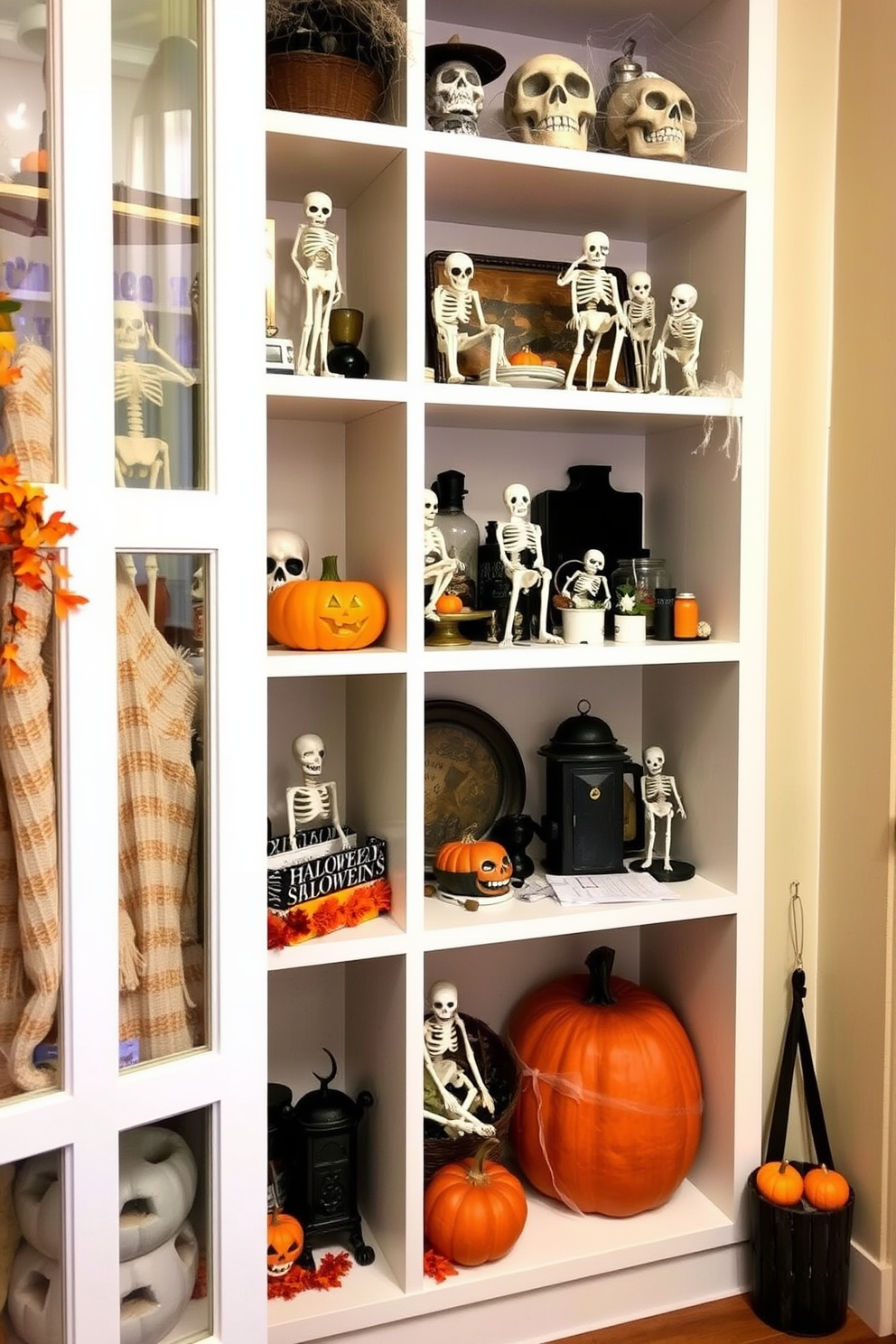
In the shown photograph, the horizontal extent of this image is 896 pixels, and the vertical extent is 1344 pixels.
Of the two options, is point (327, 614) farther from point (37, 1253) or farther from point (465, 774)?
point (37, 1253)

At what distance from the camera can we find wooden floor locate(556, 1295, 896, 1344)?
79.4 inches

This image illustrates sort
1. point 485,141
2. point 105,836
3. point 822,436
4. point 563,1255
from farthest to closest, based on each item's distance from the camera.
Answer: point 822,436
point 563,1255
point 485,141
point 105,836

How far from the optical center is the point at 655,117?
2.03 metres

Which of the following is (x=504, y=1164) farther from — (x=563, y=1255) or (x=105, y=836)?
(x=105, y=836)

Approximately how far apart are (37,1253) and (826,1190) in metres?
1.35

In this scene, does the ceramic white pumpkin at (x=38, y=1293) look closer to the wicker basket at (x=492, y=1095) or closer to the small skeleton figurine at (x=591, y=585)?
the wicker basket at (x=492, y=1095)

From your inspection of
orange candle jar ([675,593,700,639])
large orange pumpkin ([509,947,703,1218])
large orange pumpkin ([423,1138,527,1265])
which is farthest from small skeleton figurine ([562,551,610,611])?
large orange pumpkin ([423,1138,527,1265])

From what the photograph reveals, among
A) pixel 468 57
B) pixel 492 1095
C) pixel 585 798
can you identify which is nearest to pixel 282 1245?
pixel 492 1095

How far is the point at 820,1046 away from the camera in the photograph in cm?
222

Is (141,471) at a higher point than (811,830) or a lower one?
higher

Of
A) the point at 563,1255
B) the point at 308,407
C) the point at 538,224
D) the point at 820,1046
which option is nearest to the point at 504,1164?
the point at 563,1255

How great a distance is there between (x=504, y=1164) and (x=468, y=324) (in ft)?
5.38

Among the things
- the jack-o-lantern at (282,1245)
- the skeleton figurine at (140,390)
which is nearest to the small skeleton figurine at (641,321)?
the skeleton figurine at (140,390)

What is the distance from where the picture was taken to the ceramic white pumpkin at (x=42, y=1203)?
137 cm
